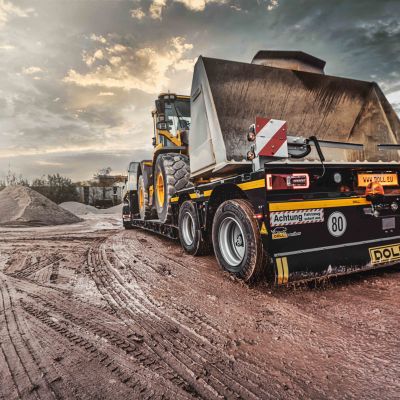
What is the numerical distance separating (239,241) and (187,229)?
166cm

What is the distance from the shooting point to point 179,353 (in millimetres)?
1744

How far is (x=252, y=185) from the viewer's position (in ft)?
9.50

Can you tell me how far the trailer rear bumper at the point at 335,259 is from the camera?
2676mm

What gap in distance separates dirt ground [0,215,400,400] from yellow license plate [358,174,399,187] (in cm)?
105

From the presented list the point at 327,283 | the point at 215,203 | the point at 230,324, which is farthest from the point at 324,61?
the point at 230,324

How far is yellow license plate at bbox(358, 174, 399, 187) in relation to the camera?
10.6ft

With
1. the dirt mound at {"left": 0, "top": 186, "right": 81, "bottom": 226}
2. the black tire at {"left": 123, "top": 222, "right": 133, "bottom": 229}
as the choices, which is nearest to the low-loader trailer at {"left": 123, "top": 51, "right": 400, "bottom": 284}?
the black tire at {"left": 123, "top": 222, "right": 133, "bottom": 229}

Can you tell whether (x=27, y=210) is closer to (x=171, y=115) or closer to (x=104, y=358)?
(x=171, y=115)

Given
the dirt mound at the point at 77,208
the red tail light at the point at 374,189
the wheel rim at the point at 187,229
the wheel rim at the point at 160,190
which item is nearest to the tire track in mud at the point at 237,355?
the wheel rim at the point at 187,229

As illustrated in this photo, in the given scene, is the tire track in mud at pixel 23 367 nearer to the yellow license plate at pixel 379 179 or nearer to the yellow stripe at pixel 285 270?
the yellow stripe at pixel 285 270

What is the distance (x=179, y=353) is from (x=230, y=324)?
536mm

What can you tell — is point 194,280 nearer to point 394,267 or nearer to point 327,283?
point 327,283

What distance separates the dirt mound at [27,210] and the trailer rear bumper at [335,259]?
12.5 m

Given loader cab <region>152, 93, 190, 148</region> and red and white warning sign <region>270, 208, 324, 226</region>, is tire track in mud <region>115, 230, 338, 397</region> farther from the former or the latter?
loader cab <region>152, 93, 190, 148</region>
